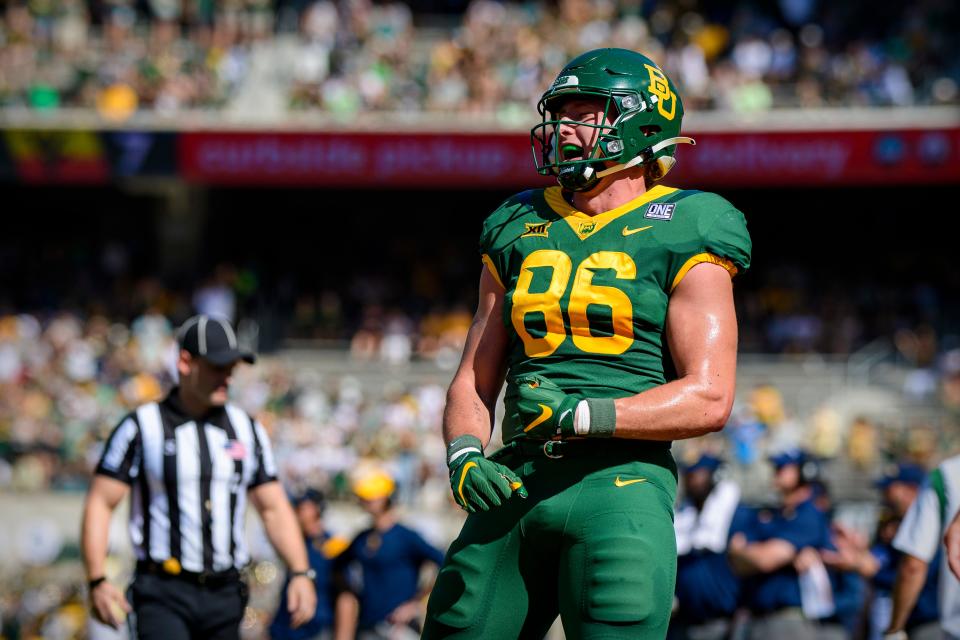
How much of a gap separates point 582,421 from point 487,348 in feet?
1.96

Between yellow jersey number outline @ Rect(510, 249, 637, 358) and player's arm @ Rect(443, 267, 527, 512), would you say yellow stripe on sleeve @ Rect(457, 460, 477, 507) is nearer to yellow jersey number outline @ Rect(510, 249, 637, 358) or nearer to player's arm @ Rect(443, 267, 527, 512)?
player's arm @ Rect(443, 267, 527, 512)

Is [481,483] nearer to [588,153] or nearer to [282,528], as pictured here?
[588,153]

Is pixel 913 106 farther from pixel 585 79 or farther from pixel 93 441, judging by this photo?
pixel 585 79

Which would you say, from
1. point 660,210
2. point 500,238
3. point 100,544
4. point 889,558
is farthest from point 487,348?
point 889,558

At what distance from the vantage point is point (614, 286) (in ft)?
11.9

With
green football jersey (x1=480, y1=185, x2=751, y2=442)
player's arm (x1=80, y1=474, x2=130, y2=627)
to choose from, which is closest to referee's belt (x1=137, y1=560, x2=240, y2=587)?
player's arm (x1=80, y1=474, x2=130, y2=627)

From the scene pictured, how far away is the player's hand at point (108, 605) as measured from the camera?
5.53 meters

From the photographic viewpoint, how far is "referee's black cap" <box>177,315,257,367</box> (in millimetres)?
5809

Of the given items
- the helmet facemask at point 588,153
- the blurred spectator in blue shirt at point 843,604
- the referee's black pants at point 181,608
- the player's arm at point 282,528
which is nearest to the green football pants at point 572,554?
the helmet facemask at point 588,153

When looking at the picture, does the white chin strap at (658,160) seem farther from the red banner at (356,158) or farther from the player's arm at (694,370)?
the red banner at (356,158)

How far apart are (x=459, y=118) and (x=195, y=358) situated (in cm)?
1461

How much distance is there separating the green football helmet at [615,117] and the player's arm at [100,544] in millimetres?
2705

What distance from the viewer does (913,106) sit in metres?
19.5

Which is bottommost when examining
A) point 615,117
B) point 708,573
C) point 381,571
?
point 381,571
